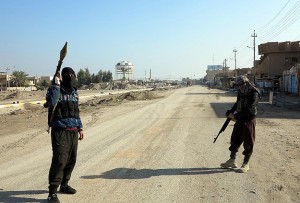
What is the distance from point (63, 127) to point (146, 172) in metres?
2.35

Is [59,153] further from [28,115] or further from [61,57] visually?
[28,115]

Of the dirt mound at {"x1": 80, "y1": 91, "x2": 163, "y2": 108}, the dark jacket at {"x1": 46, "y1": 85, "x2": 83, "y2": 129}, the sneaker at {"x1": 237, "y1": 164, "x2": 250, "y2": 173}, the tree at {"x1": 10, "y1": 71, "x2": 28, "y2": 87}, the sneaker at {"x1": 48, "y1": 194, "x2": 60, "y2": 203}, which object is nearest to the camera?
the sneaker at {"x1": 48, "y1": 194, "x2": 60, "y2": 203}

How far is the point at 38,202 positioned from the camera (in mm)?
5898

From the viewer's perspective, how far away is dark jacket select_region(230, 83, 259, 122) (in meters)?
7.78

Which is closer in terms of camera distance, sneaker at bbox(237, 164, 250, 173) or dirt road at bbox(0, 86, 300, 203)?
dirt road at bbox(0, 86, 300, 203)

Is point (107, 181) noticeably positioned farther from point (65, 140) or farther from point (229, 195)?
point (229, 195)

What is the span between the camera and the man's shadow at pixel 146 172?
7520 mm

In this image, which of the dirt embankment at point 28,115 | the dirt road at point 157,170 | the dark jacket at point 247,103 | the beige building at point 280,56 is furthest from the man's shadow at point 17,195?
A: the beige building at point 280,56

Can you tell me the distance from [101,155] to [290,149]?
15.8ft

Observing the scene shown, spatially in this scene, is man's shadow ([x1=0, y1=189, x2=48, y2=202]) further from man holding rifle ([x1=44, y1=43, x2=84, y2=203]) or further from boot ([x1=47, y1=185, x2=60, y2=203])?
man holding rifle ([x1=44, y1=43, x2=84, y2=203])

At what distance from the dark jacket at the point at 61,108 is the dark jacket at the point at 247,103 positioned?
10.9 ft

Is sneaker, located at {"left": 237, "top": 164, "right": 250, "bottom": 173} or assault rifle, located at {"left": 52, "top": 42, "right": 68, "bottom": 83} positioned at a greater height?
assault rifle, located at {"left": 52, "top": 42, "right": 68, "bottom": 83}

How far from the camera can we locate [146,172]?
7.84 meters

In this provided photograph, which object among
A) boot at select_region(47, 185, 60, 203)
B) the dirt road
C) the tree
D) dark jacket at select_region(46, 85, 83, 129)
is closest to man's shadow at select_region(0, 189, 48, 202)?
the dirt road
